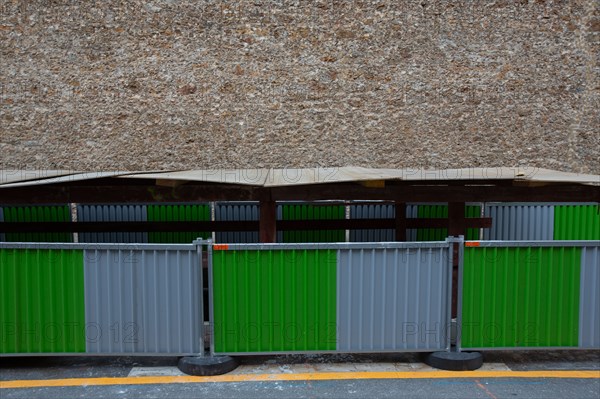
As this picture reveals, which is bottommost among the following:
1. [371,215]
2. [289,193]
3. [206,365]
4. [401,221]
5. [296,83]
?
[206,365]

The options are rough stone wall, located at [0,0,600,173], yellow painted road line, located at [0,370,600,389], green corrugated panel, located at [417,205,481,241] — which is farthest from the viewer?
rough stone wall, located at [0,0,600,173]

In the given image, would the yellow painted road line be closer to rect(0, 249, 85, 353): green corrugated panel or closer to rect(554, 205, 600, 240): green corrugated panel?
rect(0, 249, 85, 353): green corrugated panel

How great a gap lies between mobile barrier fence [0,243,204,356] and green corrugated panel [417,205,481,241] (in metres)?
4.93

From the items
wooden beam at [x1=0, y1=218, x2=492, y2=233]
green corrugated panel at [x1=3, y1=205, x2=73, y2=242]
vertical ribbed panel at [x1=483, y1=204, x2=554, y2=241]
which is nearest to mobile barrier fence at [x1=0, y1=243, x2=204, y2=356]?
wooden beam at [x1=0, y1=218, x2=492, y2=233]

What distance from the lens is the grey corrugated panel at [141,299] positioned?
435 centimetres

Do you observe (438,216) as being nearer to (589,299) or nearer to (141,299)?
(589,299)

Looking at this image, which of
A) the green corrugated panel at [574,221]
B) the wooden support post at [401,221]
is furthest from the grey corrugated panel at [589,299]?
the green corrugated panel at [574,221]

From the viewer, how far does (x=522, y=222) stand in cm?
870

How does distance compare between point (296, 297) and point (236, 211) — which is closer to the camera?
point (296, 297)

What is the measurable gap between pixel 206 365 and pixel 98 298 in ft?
4.16

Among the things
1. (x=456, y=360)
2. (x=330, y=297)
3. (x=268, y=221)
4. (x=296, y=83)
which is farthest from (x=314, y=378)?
(x=296, y=83)

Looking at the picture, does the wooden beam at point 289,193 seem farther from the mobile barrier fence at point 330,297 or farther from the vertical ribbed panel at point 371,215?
the vertical ribbed panel at point 371,215

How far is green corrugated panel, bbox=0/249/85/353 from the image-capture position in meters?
4.34

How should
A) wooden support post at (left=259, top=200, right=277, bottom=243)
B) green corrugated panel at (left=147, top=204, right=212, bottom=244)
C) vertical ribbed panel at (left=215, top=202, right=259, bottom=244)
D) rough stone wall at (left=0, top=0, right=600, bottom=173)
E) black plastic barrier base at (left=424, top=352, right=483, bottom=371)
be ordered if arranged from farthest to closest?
1. rough stone wall at (left=0, top=0, right=600, bottom=173)
2. vertical ribbed panel at (left=215, top=202, right=259, bottom=244)
3. green corrugated panel at (left=147, top=204, right=212, bottom=244)
4. wooden support post at (left=259, top=200, right=277, bottom=243)
5. black plastic barrier base at (left=424, top=352, right=483, bottom=371)
